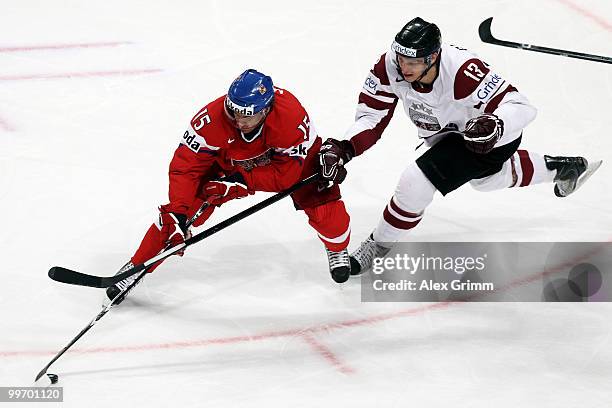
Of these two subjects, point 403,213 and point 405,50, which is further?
point 403,213

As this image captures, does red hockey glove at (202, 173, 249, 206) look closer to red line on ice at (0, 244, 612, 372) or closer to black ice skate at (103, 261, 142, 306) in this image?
black ice skate at (103, 261, 142, 306)

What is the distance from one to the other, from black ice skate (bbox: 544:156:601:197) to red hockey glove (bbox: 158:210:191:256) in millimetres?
1531

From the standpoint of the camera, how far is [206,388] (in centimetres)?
305

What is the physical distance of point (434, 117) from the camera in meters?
3.46

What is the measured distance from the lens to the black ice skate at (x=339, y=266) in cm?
354

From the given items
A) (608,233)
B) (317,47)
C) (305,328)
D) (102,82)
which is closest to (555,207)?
(608,233)

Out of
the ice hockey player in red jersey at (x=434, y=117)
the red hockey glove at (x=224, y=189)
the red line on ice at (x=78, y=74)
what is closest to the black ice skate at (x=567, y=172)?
the ice hockey player in red jersey at (x=434, y=117)

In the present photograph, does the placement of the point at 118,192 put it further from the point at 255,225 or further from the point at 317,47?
the point at 317,47

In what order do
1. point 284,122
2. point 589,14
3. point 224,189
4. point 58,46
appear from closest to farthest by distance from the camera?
1. point 284,122
2. point 224,189
3. point 58,46
4. point 589,14

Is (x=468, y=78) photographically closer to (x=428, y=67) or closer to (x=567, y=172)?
(x=428, y=67)

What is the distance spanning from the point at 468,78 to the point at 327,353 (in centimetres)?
104

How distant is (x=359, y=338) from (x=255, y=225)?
90 centimetres

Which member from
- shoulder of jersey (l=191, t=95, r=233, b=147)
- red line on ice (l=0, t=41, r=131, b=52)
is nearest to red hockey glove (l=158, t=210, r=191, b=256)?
shoulder of jersey (l=191, t=95, r=233, b=147)

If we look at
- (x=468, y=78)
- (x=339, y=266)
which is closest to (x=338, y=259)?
(x=339, y=266)
